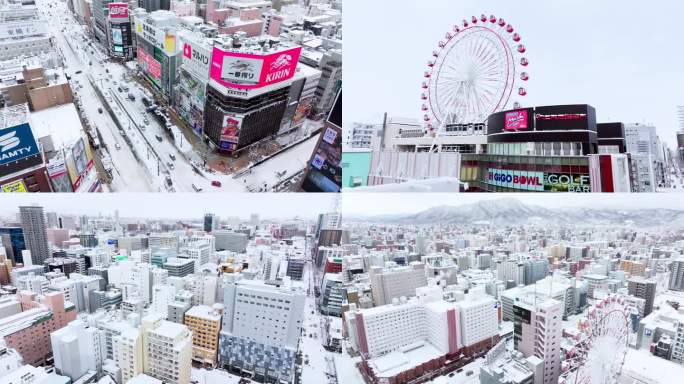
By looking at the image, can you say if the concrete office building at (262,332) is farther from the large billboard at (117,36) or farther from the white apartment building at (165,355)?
the large billboard at (117,36)

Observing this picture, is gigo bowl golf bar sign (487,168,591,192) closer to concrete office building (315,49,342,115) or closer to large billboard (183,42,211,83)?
concrete office building (315,49,342,115)

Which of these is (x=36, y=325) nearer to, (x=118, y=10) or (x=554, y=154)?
(x=118, y=10)

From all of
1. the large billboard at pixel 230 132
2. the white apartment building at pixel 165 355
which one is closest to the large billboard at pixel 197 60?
the large billboard at pixel 230 132

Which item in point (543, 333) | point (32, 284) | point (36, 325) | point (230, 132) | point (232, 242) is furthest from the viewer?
point (232, 242)

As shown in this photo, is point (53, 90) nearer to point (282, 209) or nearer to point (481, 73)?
point (282, 209)

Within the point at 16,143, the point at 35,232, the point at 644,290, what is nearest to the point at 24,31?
the point at 16,143

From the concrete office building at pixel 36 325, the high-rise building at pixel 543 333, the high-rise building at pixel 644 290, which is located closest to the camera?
the high-rise building at pixel 543 333

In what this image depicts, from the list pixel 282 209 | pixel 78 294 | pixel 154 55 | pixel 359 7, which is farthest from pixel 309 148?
pixel 78 294
